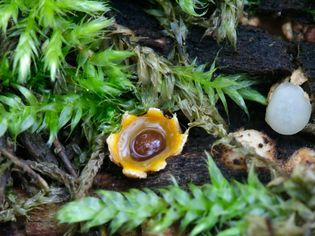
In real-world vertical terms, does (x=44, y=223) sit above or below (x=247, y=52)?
below

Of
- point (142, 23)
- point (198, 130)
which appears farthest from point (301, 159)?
point (142, 23)

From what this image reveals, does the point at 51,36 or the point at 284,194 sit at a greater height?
the point at 51,36

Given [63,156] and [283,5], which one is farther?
[283,5]

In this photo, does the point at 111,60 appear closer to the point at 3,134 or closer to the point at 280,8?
the point at 3,134

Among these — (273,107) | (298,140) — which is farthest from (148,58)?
(298,140)

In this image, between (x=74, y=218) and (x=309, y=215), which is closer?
(x=309, y=215)

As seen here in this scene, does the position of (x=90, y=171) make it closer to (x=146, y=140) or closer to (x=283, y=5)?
(x=146, y=140)
